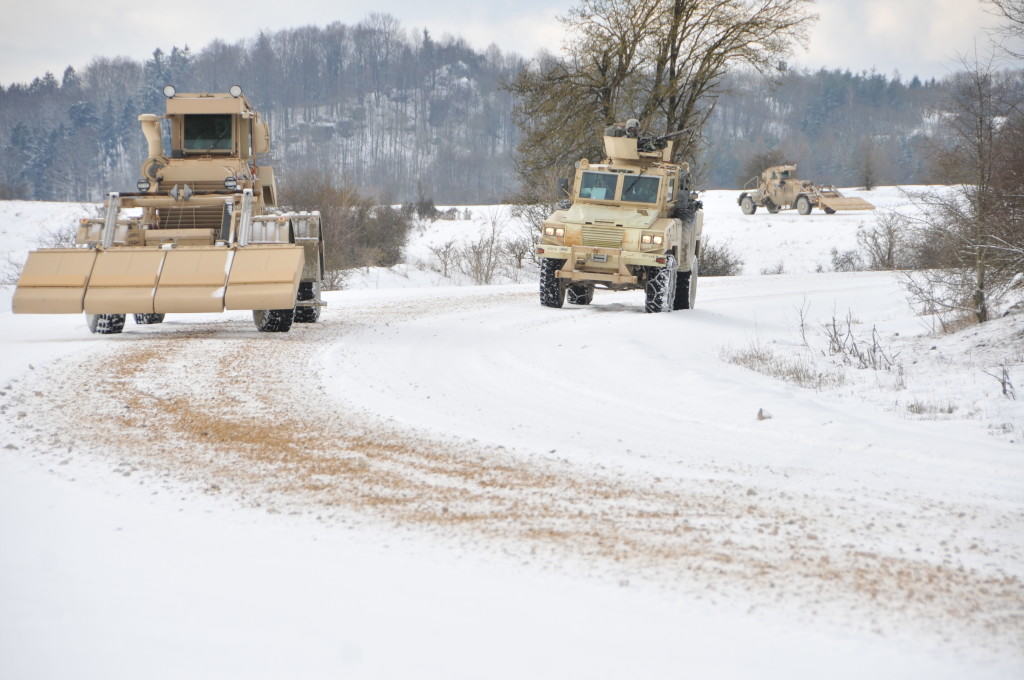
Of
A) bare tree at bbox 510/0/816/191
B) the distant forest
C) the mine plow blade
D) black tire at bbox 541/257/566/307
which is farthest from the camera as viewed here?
the distant forest

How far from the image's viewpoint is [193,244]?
13453 mm

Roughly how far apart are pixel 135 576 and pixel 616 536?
216 cm

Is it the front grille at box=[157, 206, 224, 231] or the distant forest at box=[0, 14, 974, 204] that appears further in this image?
the distant forest at box=[0, 14, 974, 204]

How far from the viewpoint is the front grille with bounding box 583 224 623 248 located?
48.6 feet

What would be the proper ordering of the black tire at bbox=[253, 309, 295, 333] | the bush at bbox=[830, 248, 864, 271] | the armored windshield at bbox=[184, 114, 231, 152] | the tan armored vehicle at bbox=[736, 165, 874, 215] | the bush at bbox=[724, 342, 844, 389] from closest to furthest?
the bush at bbox=[724, 342, 844, 389] → the black tire at bbox=[253, 309, 295, 333] → the armored windshield at bbox=[184, 114, 231, 152] → the bush at bbox=[830, 248, 864, 271] → the tan armored vehicle at bbox=[736, 165, 874, 215]

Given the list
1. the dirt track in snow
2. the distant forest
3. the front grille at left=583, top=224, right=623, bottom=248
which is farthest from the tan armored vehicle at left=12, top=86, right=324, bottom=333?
the distant forest

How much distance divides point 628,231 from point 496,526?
10.3 m

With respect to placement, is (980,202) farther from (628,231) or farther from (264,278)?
(264,278)

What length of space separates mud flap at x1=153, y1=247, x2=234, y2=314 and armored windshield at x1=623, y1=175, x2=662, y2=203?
6.45 metres

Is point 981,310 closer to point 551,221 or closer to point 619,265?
point 619,265

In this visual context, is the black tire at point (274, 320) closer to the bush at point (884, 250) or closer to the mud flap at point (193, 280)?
the mud flap at point (193, 280)

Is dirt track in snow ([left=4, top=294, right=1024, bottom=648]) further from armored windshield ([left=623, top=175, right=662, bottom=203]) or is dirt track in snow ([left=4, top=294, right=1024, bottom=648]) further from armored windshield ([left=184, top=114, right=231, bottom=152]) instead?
armored windshield ([left=623, top=175, right=662, bottom=203])

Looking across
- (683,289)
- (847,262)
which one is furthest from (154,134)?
(847,262)

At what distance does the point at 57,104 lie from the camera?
11425 cm
